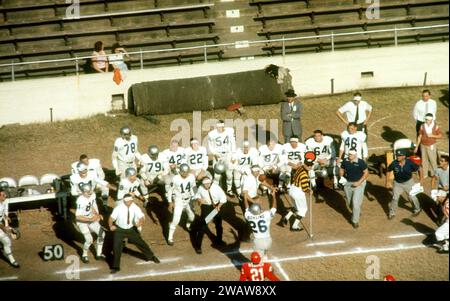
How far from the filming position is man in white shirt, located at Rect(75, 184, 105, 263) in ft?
53.0

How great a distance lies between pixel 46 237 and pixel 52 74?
389 inches

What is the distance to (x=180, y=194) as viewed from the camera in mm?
16844

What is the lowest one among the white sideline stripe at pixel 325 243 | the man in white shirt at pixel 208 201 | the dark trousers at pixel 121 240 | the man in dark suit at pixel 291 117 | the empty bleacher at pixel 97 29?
the white sideline stripe at pixel 325 243

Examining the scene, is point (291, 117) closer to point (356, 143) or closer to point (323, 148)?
point (323, 148)

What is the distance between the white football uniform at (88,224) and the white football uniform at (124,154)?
2.42m

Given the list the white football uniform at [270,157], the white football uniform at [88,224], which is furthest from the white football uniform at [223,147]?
the white football uniform at [88,224]

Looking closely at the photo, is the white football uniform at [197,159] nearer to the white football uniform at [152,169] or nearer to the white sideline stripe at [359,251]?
the white football uniform at [152,169]

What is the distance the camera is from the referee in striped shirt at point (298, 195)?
16.8m

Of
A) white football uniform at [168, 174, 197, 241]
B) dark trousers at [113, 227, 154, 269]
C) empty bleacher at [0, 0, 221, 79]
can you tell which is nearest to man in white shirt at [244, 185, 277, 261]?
white football uniform at [168, 174, 197, 241]

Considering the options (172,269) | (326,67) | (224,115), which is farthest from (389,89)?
(172,269)

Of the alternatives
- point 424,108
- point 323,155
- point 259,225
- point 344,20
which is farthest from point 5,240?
point 344,20

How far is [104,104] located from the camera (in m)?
23.9

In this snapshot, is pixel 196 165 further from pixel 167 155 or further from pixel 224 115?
pixel 224 115

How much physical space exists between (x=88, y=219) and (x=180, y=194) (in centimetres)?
216
